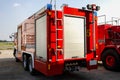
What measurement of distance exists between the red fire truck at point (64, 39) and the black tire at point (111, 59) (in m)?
2.67

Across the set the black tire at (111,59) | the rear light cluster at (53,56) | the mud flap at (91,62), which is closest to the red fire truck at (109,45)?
the black tire at (111,59)

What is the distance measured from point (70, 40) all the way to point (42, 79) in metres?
2.25

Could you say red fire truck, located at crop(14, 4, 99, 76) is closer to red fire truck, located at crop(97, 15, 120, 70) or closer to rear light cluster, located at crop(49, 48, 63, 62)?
rear light cluster, located at crop(49, 48, 63, 62)

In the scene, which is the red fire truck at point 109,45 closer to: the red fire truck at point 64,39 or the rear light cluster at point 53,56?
the red fire truck at point 64,39

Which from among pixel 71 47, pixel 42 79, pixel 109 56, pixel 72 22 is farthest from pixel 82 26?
pixel 109 56

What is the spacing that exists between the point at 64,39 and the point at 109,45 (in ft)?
14.9

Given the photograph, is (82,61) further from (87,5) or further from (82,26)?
(87,5)

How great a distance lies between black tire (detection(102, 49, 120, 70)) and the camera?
35.0 ft

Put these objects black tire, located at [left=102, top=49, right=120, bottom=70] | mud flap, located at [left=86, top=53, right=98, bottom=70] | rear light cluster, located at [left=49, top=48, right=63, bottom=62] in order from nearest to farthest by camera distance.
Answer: rear light cluster, located at [left=49, top=48, right=63, bottom=62] < mud flap, located at [left=86, top=53, right=98, bottom=70] < black tire, located at [left=102, top=49, right=120, bottom=70]

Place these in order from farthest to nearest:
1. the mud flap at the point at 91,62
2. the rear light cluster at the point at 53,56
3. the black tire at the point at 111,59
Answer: the black tire at the point at 111,59 → the mud flap at the point at 91,62 → the rear light cluster at the point at 53,56

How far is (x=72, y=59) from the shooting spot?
7949 mm

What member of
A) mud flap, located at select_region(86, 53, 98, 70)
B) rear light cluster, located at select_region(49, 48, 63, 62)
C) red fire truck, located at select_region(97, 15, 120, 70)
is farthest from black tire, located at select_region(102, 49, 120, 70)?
rear light cluster, located at select_region(49, 48, 63, 62)

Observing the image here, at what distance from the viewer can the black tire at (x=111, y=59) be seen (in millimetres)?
10653

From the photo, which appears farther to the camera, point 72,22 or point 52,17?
point 72,22
